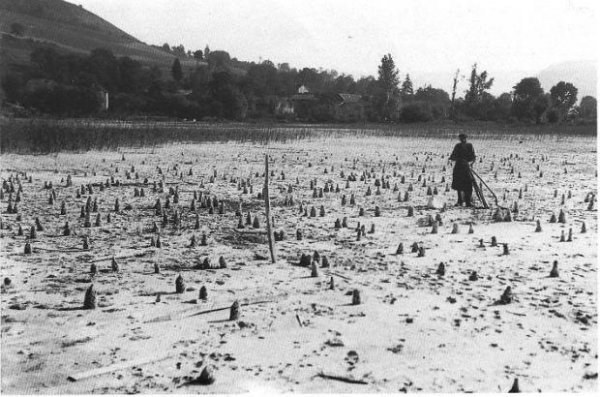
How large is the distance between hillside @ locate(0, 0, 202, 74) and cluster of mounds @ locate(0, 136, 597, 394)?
90.8 metres

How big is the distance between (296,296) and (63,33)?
142 m

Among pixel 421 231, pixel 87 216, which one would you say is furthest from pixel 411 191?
pixel 87 216

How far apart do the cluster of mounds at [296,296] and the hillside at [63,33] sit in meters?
90.8

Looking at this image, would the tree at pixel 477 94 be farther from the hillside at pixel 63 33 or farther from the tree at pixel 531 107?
the hillside at pixel 63 33

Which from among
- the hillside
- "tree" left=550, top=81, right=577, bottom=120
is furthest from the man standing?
the hillside

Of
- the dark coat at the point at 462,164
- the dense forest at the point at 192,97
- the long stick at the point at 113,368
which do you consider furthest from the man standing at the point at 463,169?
the dense forest at the point at 192,97

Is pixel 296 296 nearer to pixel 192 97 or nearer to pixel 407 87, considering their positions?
pixel 192 97

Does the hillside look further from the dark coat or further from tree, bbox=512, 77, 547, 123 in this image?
the dark coat

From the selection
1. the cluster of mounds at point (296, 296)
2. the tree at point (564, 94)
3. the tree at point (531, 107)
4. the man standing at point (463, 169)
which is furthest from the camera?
the tree at point (564, 94)

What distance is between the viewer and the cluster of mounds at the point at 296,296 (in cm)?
459

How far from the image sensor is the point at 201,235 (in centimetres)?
950

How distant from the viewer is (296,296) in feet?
21.1

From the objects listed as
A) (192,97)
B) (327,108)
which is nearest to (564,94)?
(327,108)

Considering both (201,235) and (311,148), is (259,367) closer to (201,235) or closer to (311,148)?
(201,235)
